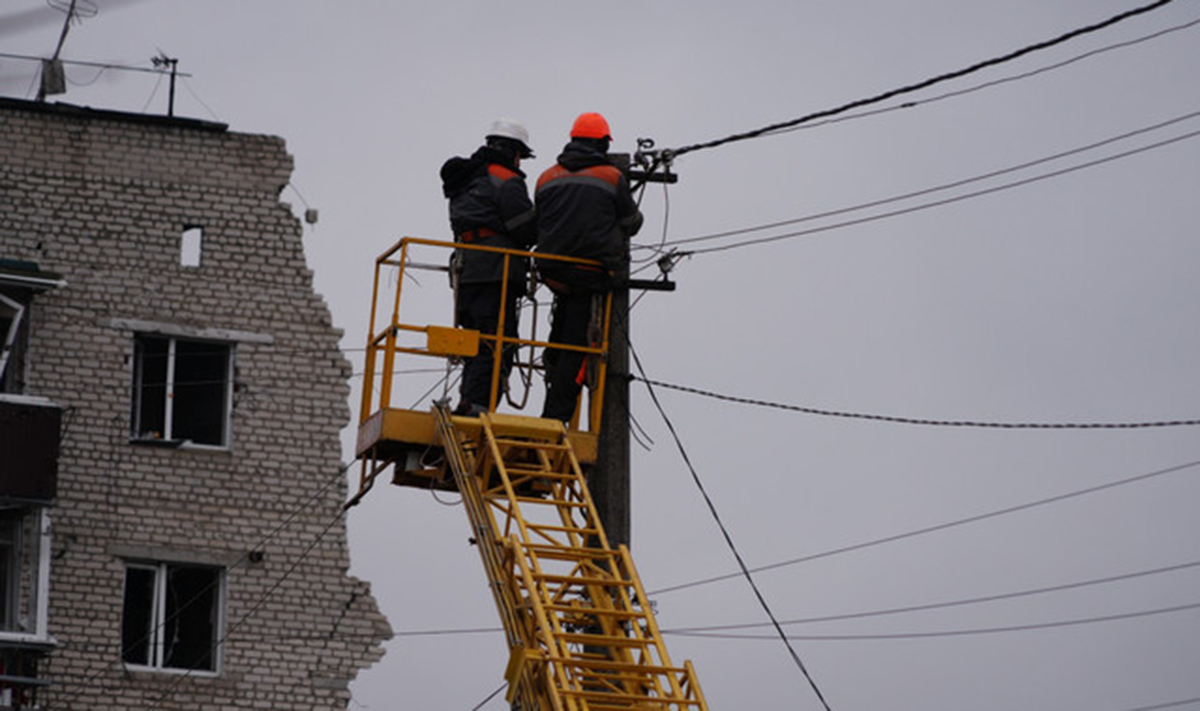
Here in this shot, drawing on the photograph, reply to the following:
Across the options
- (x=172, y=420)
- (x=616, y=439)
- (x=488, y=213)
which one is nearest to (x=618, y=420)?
(x=616, y=439)

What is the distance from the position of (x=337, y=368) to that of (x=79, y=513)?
3350mm

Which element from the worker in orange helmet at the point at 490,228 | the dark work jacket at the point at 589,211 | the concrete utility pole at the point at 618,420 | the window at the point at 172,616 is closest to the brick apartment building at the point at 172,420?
the window at the point at 172,616

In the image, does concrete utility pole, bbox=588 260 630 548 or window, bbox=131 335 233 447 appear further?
window, bbox=131 335 233 447

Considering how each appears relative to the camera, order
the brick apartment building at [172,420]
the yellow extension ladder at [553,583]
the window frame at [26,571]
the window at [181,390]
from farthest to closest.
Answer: the window at [181,390]
the brick apartment building at [172,420]
the window frame at [26,571]
the yellow extension ladder at [553,583]

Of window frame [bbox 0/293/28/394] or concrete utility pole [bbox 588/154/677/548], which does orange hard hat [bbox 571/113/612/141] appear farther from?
window frame [bbox 0/293/28/394]

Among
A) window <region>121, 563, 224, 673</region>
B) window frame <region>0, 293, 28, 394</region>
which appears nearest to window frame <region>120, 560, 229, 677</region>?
window <region>121, 563, 224, 673</region>

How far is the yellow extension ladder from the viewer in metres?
12.1

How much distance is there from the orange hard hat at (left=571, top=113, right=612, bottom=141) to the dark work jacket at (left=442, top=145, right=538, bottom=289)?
741 millimetres

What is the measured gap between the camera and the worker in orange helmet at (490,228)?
51.8 ft

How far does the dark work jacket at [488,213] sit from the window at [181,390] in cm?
959

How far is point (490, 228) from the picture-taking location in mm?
15969

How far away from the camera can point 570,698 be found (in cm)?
1185

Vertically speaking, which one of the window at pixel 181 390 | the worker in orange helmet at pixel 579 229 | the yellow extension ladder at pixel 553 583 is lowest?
the yellow extension ladder at pixel 553 583

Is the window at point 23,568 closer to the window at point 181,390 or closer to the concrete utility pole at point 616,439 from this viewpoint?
the window at point 181,390
